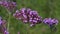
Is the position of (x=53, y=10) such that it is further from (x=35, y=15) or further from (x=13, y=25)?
(x=35, y=15)

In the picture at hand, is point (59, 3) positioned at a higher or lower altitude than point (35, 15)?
lower

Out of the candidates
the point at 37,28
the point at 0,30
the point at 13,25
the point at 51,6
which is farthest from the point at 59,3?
the point at 0,30

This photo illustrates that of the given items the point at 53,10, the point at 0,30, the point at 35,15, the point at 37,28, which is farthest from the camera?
the point at 53,10

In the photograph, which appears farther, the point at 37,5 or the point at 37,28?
the point at 37,5

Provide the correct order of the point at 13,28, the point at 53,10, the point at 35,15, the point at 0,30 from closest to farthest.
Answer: the point at 0,30 < the point at 35,15 < the point at 13,28 < the point at 53,10

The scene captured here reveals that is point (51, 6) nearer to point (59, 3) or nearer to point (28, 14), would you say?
point (59, 3)

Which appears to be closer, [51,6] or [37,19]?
[37,19]

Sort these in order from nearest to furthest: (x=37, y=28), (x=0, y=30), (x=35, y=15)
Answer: (x=0, y=30)
(x=35, y=15)
(x=37, y=28)

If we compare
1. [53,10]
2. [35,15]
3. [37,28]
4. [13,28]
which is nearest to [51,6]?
[53,10]

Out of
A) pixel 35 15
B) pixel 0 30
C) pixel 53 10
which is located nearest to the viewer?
pixel 0 30
